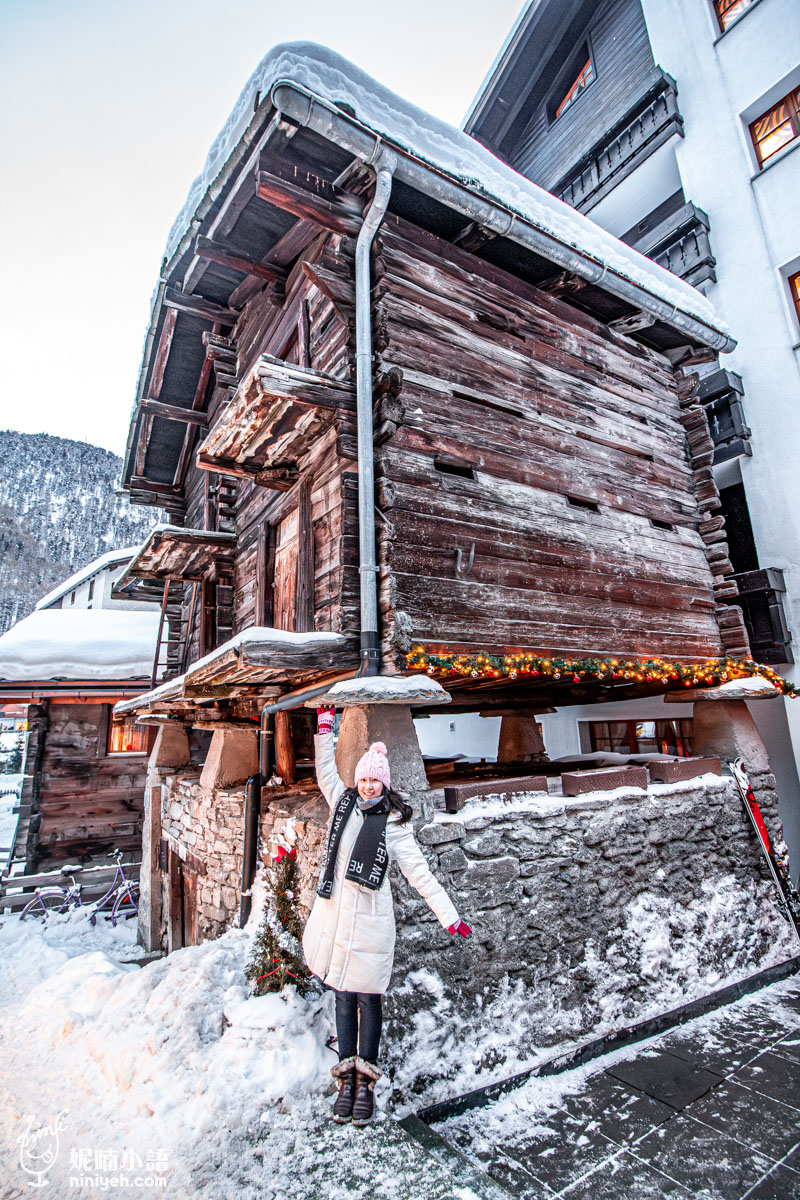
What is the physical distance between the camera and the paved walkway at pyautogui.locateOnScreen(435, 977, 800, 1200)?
3.36 meters

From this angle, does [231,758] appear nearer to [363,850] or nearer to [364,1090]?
[363,850]

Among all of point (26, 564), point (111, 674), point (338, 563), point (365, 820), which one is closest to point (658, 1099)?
point (365, 820)

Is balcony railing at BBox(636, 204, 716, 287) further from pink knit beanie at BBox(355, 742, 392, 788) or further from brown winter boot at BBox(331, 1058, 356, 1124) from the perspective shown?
brown winter boot at BBox(331, 1058, 356, 1124)

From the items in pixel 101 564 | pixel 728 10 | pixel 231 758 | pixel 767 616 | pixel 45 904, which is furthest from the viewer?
pixel 101 564

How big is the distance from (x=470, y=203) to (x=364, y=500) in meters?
3.50

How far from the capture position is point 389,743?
16.1 feet

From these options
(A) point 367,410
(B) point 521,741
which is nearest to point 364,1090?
(A) point 367,410

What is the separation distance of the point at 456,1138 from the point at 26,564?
82.2 m

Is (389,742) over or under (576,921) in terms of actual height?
over

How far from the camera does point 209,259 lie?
24.7 ft

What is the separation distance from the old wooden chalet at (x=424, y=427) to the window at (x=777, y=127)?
4.00 meters

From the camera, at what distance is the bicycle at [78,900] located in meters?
10.7

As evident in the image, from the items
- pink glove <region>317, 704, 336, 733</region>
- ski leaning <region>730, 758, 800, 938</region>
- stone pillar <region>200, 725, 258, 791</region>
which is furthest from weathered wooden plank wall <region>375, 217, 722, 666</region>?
stone pillar <region>200, 725, 258, 791</region>

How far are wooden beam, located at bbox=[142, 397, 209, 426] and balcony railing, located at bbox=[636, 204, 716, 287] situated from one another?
29.6 feet
